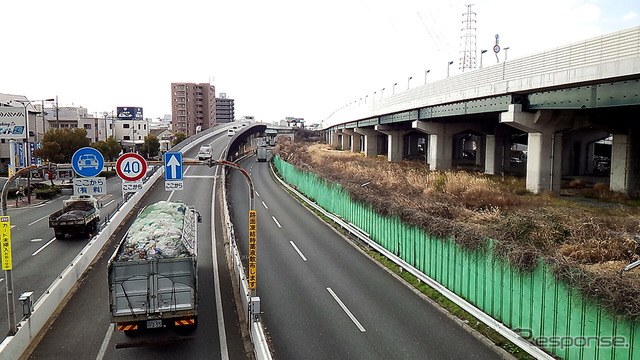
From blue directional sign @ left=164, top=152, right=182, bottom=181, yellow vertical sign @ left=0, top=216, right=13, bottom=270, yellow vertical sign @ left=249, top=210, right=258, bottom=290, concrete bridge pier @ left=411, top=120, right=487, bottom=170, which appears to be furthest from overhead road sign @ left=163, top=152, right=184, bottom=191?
concrete bridge pier @ left=411, top=120, right=487, bottom=170

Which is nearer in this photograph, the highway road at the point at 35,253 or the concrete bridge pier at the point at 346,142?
the highway road at the point at 35,253

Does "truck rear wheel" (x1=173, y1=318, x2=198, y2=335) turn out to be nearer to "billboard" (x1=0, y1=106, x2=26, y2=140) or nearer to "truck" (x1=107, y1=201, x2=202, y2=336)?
"truck" (x1=107, y1=201, x2=202, y2=336)

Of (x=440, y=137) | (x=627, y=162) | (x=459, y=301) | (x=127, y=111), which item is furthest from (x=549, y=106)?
(x=127, y=111)

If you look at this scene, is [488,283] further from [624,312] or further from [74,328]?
[74,328]

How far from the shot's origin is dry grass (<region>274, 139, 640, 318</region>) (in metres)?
11.1

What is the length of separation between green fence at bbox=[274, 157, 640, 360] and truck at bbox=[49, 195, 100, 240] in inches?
763

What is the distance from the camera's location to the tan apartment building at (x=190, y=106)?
171 metres

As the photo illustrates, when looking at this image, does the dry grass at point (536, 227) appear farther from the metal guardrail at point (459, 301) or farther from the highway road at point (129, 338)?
the highway road at point (129, 338)

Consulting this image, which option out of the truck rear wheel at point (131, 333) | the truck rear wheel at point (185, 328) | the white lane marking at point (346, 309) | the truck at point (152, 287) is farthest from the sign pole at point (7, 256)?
the white lane marking at point (346, 309)

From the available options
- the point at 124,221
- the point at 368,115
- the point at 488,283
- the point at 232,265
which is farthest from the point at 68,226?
the point at 368,115

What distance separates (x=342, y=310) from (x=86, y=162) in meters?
10.3

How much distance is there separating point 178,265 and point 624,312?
37.7 ft

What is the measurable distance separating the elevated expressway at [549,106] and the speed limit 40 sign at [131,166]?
20012 mm

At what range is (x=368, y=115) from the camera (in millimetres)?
62844
